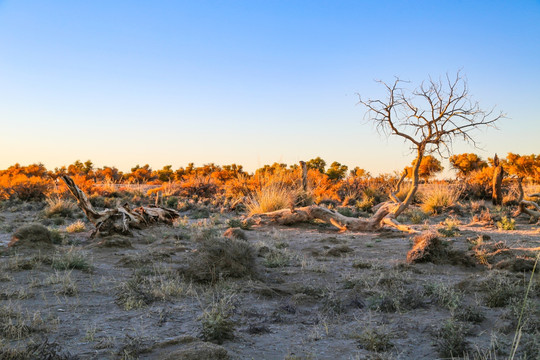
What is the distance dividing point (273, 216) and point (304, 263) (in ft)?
19.7

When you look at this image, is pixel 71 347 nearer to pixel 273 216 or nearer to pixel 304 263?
pixel 304 263

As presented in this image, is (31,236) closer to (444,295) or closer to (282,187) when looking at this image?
(444,295)

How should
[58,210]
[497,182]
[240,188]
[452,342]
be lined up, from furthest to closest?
1. [240,188]
2. [497,182]
3. [58,210]
4. [452,342]

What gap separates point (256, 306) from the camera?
16.6 feet

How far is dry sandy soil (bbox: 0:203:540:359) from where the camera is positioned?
12.1 ft

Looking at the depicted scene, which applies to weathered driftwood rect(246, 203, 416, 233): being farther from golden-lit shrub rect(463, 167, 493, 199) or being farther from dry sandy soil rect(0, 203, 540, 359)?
golden-lit shrub rect(463, 167, 493, 199)

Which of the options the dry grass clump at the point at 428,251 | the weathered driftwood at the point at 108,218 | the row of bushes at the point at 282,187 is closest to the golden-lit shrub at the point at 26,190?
the row of bushes at the point at 282,187

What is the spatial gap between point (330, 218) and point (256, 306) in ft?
23.9

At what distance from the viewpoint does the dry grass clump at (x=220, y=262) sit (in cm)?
604

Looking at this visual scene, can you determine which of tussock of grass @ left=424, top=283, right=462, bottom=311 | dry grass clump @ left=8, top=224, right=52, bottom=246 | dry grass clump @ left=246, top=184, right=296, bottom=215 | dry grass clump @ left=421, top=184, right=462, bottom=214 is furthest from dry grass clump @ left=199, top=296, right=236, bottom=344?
dry grass clump @ left=421, top=184, right=462, bottom=214

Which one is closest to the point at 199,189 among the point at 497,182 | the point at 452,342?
the point at 497,182

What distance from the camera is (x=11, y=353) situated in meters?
3.33

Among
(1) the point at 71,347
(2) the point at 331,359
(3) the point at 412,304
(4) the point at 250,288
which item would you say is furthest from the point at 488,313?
(1) the point at 71,347

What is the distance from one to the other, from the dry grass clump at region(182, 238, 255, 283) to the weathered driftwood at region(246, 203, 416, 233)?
17.0ft
